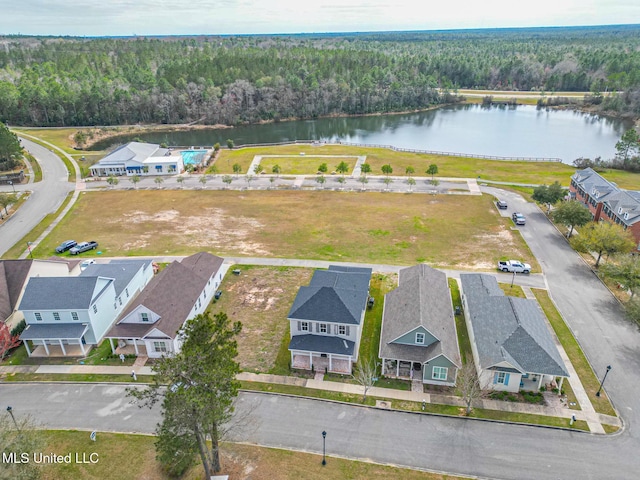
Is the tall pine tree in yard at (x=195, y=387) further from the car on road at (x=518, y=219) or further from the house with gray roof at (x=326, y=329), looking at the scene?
the car on road at (x=518, y=219)

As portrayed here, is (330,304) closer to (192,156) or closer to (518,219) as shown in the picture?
(518,219)

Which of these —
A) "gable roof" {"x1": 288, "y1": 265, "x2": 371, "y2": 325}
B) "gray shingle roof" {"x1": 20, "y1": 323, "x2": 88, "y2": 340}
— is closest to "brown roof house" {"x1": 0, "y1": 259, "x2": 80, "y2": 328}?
"gray shingle roof" {"x1": 20, "y1": 323, "x2": 88, "y2": 340}

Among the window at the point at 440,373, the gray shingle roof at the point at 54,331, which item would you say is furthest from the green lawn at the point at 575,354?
the gray shingle roof at the point at 54,331

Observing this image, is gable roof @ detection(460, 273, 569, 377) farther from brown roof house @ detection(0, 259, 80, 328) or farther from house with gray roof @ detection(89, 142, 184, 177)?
house with gray roof @ detection(89, 142, 184, 177)

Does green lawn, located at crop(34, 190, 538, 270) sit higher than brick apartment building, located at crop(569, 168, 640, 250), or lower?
lower

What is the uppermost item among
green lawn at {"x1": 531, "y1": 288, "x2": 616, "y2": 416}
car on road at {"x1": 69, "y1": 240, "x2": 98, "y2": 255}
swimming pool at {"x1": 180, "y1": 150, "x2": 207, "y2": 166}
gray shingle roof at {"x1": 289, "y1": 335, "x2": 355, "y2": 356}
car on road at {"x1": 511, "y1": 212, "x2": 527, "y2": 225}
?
swimming pool at {"x1": 180, "y1": 150, "x2": 207, "y2": 166}

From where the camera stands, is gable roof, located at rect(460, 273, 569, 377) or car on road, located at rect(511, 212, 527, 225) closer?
gable roof, located at rect(460, 273, 569, 377)

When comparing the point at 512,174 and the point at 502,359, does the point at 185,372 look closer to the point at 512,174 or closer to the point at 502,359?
the point at 502,359
